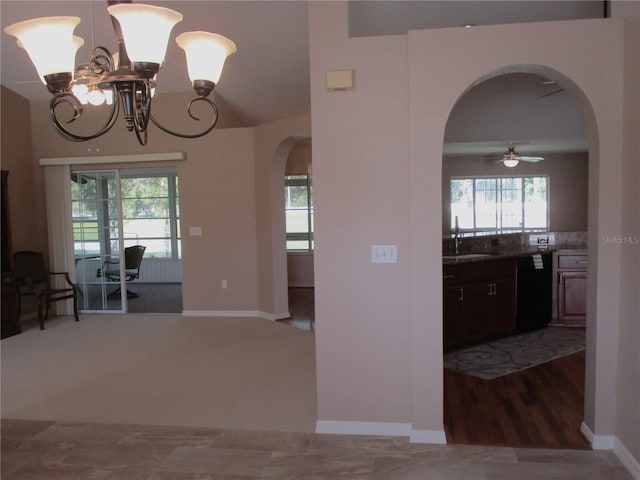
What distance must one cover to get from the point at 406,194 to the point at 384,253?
0.37 m

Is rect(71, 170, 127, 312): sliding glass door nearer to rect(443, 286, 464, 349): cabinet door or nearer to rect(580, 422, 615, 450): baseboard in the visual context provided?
rect(443, 286, 464, 349): cabinet door

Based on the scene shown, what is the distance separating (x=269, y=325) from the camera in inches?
221

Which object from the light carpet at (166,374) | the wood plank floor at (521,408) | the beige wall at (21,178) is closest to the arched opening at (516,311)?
the wood plank floor at (521,408)

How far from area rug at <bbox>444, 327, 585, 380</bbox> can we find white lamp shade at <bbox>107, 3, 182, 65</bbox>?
327 centimetres

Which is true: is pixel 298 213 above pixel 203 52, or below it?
below

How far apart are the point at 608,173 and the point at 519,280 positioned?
8.27ft

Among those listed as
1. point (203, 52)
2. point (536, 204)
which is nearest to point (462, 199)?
point (536, 204)

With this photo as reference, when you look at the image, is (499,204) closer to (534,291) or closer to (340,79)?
(534,291)

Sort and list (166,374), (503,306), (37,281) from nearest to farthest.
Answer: (166,374)
(503,306)
(37,281)

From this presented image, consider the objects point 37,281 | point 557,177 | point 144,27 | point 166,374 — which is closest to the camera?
point 144,27

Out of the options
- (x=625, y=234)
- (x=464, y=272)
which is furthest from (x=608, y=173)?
(x=464, y=272)

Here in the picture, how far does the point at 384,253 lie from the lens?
8.96ft

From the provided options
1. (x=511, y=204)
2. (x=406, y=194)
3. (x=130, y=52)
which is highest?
(x=130, y=52)

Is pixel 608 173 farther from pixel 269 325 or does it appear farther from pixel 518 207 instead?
pixel 518 207
